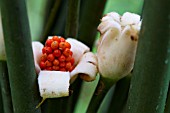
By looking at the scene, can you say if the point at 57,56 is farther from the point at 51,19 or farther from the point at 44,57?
the point at 51,19

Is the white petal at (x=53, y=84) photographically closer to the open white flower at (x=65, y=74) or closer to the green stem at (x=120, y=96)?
the open white flower at (x=65, y=74)

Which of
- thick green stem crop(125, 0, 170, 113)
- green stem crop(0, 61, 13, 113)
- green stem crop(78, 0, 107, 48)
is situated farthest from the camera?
green stem crop(78, 0, 107, 48)

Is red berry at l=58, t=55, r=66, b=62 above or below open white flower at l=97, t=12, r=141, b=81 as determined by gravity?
below

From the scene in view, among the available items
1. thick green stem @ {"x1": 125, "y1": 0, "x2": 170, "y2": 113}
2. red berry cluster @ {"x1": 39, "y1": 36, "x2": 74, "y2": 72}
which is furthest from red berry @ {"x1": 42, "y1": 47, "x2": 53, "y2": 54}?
thick green stem @ {"x1": 125, "y1": 0, "x2": 170, "y2": 113}

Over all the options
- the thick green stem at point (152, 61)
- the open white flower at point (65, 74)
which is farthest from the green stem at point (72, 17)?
the thick green stem at point (152, 61)

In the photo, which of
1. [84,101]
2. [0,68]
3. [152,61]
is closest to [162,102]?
[152,61]

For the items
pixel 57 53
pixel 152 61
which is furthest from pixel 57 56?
pixel 152 61

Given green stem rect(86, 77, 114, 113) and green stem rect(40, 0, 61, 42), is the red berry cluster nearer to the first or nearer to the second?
green stem rect(86, 77, 114, 113)
